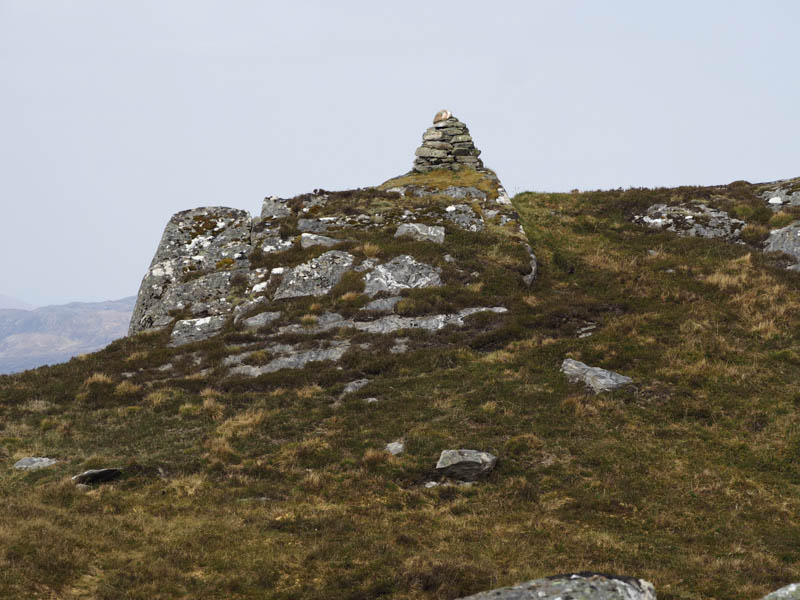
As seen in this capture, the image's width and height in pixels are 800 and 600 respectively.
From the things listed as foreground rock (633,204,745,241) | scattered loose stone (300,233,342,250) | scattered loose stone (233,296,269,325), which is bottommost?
scattered loose stone (233,296,269,325)

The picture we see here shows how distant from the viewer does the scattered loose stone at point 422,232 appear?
109 ft

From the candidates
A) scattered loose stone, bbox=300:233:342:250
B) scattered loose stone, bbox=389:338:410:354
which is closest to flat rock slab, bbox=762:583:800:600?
scattered loose stone, bbox=389:338:410:354

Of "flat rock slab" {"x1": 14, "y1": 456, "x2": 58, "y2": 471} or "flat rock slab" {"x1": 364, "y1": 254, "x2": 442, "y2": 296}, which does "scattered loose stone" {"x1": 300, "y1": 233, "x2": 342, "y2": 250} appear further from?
"flat rock slab" {"x1": 14, "y1": 456, "x2": 58, "y2": 471}

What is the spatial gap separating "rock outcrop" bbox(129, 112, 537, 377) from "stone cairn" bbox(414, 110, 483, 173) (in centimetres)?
384

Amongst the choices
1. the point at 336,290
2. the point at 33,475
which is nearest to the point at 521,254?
the point at 336,290

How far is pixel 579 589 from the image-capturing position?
25.5 ft

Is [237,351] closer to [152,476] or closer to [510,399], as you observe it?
[152,476]

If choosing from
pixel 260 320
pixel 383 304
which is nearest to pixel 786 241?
pixel 383 304

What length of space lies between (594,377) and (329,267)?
1648 cm

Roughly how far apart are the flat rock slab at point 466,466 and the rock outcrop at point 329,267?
9.32 meters

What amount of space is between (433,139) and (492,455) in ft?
119

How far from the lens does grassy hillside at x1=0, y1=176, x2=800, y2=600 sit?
1020cm

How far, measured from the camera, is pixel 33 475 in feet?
50.4

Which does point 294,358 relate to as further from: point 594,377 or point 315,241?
point 594,377
